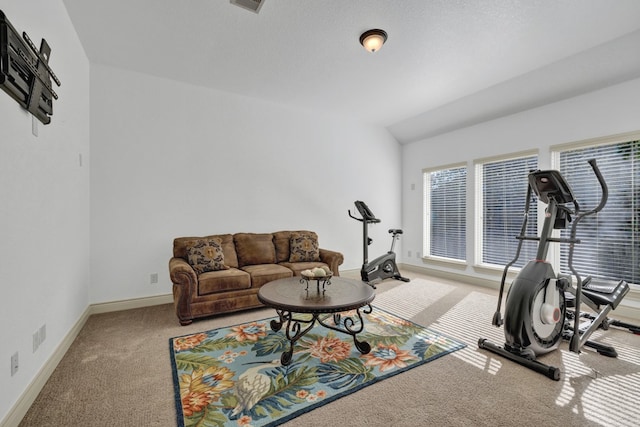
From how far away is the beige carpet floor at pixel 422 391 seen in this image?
170cm

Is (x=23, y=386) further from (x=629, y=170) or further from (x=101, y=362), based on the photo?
(x=629, y=170)

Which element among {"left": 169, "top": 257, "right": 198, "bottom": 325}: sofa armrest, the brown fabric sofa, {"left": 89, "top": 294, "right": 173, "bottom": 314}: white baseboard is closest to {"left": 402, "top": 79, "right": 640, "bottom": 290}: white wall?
the brown fabric sofa

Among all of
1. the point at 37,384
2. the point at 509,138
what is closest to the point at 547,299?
the point at 509,138

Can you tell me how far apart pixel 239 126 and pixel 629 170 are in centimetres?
518

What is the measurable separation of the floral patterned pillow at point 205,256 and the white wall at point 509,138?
4125 millimetres

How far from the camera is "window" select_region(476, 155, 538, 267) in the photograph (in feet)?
14.8

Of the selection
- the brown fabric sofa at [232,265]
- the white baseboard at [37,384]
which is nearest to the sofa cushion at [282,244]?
the brown fabric sofa at [232,265]

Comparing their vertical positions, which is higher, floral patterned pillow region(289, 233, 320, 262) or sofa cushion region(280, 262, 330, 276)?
floral patterned pillow region(289, 233, 320, 262)

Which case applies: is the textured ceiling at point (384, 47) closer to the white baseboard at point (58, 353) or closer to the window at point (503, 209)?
the window at point (503, 209)

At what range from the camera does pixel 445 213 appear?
5695 millimetres

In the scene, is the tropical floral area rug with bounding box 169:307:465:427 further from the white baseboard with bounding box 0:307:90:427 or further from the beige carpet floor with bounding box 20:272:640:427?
the white baseboard with bounding box 0:307:90:427

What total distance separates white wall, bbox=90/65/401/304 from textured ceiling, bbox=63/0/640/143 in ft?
1.21

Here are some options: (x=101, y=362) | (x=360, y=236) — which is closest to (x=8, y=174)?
(x=101, y=362)

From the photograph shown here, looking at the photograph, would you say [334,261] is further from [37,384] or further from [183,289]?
[37,384]
